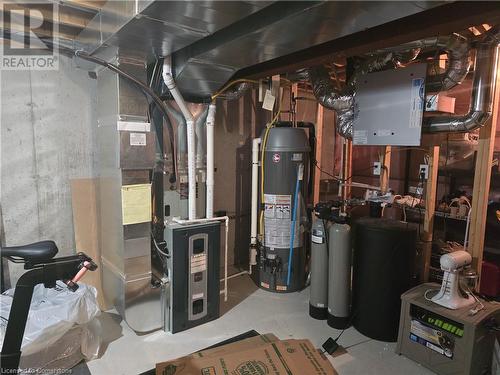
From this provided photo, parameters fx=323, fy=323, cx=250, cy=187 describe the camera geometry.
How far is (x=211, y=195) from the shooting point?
9.21 feet

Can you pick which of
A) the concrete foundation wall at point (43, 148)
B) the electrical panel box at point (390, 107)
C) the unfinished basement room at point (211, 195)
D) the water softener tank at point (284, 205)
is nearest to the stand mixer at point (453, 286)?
the unfinished basement room at point (211, 195)

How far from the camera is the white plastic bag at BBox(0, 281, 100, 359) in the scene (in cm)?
190

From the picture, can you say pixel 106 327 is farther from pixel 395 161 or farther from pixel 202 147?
pixel 395 161

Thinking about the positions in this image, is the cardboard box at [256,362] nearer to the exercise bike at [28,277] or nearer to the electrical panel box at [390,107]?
the exercise bike at [28,277]

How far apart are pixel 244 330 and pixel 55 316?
1357 mm

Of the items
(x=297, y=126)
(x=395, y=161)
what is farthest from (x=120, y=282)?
(x=395, y=161)

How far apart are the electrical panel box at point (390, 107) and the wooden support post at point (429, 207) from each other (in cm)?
44

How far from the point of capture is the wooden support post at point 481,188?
2271 millimetres

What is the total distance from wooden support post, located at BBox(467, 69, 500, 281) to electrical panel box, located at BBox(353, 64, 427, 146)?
47 centimetres

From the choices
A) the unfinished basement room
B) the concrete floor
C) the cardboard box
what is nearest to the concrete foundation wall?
the unfinished basement room

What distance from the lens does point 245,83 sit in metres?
2.93

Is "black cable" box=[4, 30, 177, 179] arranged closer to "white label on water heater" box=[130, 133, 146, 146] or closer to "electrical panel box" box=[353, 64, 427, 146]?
"white label on water heater" box=[130, 133, 146, 146]

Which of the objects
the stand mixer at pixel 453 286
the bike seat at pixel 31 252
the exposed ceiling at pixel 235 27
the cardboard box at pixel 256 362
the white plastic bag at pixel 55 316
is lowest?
the cardboard box at pixel 256 362

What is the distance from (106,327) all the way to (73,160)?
140cm
